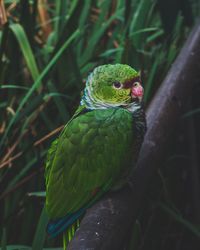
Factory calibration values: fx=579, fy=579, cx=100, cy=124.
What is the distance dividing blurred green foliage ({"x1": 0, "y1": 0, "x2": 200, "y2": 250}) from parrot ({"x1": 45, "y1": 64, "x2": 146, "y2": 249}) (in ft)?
0.87

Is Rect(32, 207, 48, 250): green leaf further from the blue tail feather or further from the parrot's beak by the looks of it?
the parrot's beak

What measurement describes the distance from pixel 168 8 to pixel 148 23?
0.07 metres

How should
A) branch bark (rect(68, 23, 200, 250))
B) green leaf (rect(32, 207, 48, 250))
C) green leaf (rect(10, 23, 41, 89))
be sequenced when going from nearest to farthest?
1. branch bark (rect(68, 23, 200, 250))
2. green leaf (rect(32, 207, 48, 250))
3. green leaf (rect(10, 23, 41, 89))

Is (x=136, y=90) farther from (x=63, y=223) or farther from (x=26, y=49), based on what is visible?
(x=26, y=49)

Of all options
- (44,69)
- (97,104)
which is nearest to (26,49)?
(44,69)

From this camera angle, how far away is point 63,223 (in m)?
0.92

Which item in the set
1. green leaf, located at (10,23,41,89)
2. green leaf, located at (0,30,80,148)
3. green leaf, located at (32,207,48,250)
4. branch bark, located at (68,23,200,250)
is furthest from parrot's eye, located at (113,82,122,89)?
green leaf, located at (10,23,41,89)

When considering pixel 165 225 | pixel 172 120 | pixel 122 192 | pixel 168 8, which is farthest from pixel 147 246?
pixel 168 8

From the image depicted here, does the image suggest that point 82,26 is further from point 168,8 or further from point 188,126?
point 188,126

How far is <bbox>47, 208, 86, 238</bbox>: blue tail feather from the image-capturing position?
3.02ft

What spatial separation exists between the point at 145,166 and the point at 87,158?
12cm

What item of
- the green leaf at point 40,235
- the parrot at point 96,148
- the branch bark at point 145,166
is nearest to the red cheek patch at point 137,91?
the parrot at point 96,148

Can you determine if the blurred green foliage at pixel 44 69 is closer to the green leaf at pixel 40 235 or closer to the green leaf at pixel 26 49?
the green leaf at pixel 26 49

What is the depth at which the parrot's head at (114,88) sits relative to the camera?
92 cm
